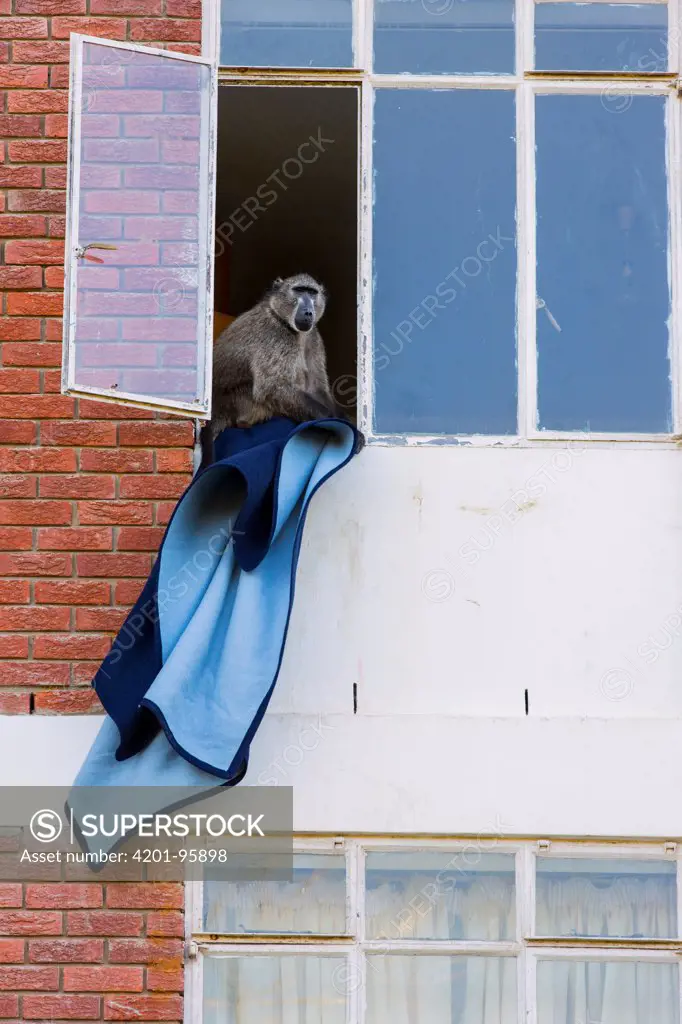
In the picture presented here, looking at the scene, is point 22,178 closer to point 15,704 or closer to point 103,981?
point 15,704

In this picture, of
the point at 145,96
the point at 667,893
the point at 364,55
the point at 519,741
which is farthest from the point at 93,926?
the point at 364,55

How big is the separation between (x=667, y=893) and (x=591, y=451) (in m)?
1.51

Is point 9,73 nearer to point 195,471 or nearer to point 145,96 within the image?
point 145,96

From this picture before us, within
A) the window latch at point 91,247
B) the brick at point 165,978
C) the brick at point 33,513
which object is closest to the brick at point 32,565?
the brick at point 33,513

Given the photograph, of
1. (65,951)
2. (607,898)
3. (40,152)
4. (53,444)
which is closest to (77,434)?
(53,444)

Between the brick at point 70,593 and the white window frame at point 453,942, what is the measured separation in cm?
100

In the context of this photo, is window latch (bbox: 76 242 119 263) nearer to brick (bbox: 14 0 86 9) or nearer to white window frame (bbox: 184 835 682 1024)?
brick (bbox: 14 0 86 9)

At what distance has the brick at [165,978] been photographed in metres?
5.35

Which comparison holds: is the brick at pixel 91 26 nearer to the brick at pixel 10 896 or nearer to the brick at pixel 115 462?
the brick at pixel 115 462

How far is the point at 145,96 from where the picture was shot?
18.8 feet

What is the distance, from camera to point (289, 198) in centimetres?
907

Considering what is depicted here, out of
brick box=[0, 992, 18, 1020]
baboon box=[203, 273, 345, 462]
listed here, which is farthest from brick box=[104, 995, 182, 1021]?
baboon box=[203, 273, 345, 462]

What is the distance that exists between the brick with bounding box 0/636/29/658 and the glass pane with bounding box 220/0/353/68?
225cm

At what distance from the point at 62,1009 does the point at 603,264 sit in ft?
10.4
